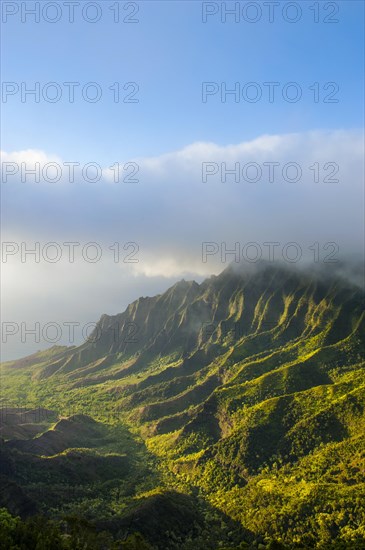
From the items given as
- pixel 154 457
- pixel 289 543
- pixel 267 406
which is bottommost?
pixel 154 457

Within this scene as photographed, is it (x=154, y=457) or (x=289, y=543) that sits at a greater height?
(x=289, y=543)

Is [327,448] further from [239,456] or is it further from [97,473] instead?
[97,473]

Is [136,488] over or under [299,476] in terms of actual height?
under

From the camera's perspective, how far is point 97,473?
158 m

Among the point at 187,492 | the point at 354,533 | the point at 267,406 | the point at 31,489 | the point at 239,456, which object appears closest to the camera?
the point at 354,533

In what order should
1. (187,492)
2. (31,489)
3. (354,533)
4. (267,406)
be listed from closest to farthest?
(354,533)
(31,489)
(187,492)
(267,406)

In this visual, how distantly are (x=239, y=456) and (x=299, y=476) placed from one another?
26159mm

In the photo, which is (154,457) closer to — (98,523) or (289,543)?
(98,523)

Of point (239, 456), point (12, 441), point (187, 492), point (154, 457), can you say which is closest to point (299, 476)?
point (239, 456)

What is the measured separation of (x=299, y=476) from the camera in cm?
13400

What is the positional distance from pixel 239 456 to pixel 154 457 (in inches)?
1856

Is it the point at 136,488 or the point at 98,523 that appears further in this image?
the point at 136,488

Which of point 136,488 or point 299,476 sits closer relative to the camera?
point 299,476

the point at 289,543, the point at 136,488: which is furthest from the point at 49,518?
the point at 289,543
